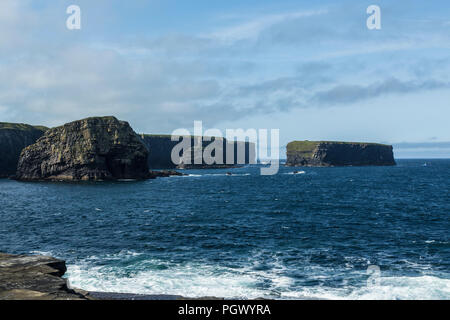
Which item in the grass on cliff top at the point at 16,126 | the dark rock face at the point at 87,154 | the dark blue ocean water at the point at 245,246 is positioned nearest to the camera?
the dark blue ocean water at the point at 245,246

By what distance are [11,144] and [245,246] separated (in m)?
148

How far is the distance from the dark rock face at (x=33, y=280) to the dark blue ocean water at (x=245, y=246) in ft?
14.3

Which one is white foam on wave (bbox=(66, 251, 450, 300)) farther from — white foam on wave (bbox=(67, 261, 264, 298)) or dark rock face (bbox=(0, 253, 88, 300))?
dark rock face (bbox=(0, 253, 88, 300))

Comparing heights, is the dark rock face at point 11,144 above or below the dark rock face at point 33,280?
above

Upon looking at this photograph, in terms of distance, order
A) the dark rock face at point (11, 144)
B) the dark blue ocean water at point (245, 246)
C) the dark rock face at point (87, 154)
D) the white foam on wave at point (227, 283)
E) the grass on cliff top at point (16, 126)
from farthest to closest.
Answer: the grass on cliff top at point (16, 126), the dark rock face at point (11, 144), the dark rock face at point (87, 154), the dark blue ocean water at point (245, 246), the white foam on wave at point (227, 283)

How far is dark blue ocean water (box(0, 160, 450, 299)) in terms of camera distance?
22.7 meters

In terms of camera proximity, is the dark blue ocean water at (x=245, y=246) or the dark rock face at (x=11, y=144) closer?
the dark blue ocean water at (x=245, y=246)

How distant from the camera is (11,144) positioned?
148 metres

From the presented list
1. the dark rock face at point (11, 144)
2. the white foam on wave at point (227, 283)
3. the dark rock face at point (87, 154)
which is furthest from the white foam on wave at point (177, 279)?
the dark rock face at point (11, 144)

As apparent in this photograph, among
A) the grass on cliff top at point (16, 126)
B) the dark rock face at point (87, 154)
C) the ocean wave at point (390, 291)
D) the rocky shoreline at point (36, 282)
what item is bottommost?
the ocean wave at point (390, 291)

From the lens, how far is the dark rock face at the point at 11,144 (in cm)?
14588

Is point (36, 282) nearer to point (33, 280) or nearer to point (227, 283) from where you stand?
point (33, 280)

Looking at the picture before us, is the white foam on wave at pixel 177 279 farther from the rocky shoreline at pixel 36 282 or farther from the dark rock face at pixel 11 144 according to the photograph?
the dark rock face at pixel 11 144
